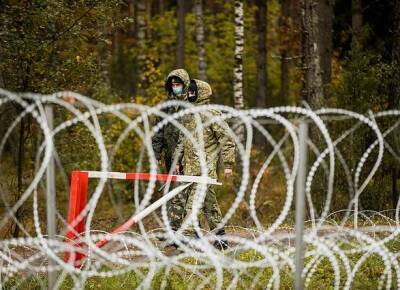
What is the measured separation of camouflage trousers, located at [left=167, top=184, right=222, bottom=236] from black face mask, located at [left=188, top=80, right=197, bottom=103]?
92 centimetres

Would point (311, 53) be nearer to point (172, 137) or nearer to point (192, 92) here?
point (172, 137)

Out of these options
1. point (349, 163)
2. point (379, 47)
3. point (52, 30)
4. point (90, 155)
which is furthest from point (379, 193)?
point (379, 47)

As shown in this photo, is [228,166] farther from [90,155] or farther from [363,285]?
[90,155]

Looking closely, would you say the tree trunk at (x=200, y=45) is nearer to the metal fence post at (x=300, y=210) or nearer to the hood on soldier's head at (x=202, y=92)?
the hood on soldier's head at (x=202, y=92)

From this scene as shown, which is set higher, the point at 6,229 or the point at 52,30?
the point at 52,30

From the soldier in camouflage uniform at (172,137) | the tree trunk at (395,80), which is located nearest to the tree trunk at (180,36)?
the tree trunk at (395,80)

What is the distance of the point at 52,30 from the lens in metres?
9.23

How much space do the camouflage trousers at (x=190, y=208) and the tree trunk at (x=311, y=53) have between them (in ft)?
12.6

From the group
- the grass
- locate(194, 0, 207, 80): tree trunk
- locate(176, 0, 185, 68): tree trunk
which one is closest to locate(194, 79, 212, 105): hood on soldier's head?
the grass

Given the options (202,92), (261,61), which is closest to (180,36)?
(261,61)

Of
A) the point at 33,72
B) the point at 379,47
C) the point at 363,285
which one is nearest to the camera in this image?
the point at 363,285

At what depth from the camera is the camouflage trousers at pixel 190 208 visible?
7.50 metres

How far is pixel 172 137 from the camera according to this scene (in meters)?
8.23

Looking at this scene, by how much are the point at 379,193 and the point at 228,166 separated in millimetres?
3937
